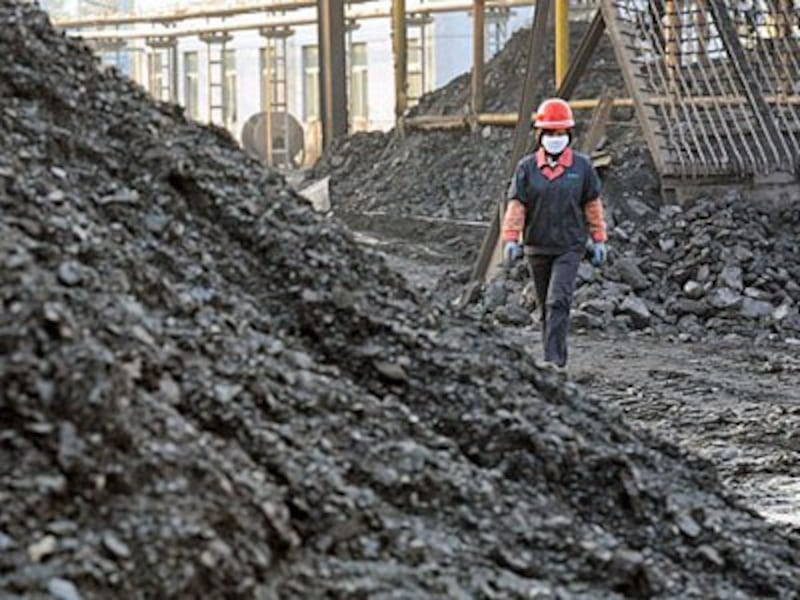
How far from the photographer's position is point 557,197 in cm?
1030

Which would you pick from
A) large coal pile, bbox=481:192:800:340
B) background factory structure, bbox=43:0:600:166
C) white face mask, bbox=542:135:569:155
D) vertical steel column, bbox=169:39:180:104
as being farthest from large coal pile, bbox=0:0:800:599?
vertical steel column, bbox=169:39:180:104

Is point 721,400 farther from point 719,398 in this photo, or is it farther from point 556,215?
point 556,215

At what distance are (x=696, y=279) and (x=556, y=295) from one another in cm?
428

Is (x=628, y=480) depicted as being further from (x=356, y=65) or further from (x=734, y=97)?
(x=356, y=65)

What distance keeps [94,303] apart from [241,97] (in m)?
36.8

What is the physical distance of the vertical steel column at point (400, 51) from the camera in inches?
971

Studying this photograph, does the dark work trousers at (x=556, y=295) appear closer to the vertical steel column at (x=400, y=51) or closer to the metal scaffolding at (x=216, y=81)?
the vertical steel column at (x=400, y=51)

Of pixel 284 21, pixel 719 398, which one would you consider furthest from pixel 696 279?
pixel 284 21

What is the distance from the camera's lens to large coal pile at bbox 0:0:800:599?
12.9 feet

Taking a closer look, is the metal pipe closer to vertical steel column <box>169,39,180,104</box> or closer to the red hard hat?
vertical steel column <box>169,39,180,104</box>

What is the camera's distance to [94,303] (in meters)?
4.43

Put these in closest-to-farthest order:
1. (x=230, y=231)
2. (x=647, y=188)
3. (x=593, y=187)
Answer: (x=230, y=231)
(x=593, y=187)
(x=647, y=188)

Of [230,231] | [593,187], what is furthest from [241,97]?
[230,231]

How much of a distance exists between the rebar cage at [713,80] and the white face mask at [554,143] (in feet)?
20.2
